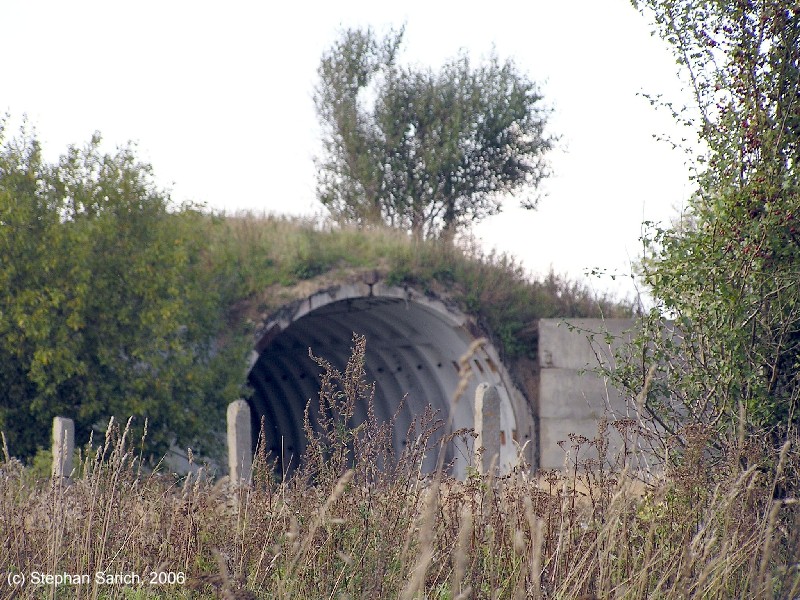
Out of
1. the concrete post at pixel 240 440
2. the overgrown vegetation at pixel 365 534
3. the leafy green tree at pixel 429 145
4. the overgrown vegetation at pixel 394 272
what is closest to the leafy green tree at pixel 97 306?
the overgrown vegetation at pixel 394 272

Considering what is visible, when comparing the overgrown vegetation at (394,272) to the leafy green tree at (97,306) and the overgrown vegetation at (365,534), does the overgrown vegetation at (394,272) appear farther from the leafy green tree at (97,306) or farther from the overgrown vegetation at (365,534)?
the overgrown vegetation at (365,534)

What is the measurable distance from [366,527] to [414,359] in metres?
14.7

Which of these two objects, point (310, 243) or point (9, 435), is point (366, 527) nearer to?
point (9, 435)

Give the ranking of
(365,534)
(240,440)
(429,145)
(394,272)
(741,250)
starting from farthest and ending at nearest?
1. (429,145)
2. (394,272)
3. (240,440)
4. (741,250)
5. (365,534)

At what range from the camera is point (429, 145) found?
28.2 metres

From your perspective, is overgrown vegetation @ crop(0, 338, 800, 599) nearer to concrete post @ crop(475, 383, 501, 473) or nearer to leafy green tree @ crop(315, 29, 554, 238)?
concrete post @ crop(475, 383, 501, 473)

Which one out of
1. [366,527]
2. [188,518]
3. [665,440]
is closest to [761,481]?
[665,440]

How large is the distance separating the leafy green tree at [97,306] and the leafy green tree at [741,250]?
802 centimetres

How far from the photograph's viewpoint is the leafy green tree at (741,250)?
6.43m

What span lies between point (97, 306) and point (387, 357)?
741 centimetres

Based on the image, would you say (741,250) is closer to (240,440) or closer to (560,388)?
(240,440)

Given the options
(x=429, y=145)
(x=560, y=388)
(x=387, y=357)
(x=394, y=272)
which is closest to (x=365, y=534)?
(x=394, y=272)

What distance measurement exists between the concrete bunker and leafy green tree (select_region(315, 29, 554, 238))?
28.1 ft

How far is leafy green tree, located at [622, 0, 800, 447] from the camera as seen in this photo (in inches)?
253
